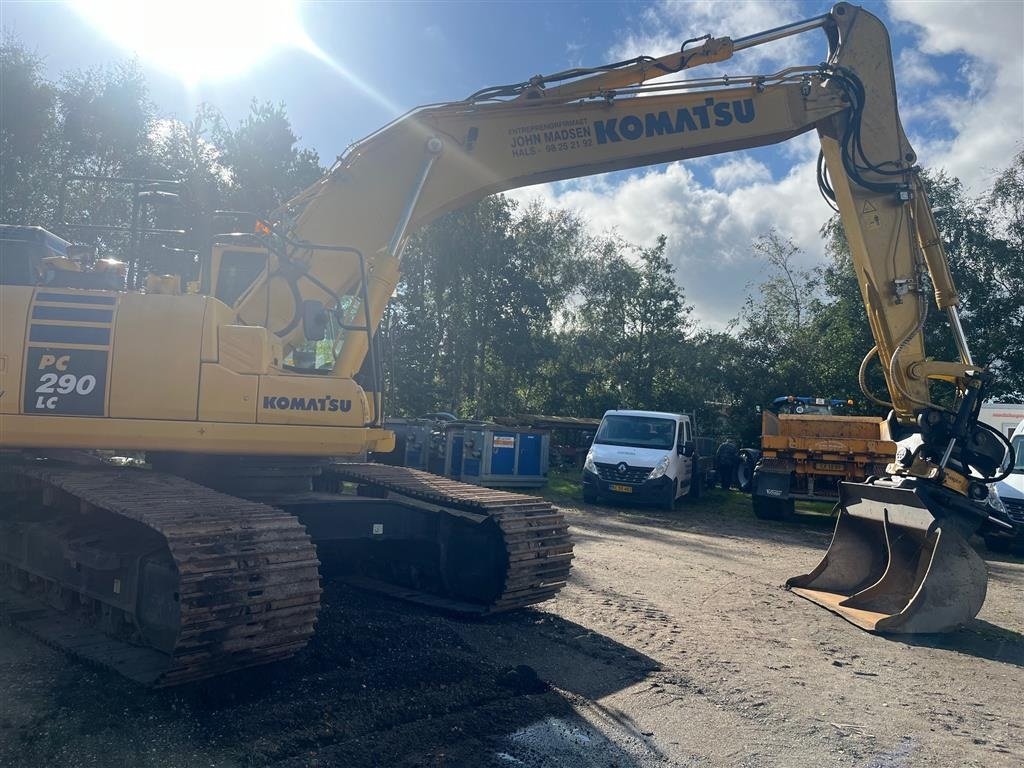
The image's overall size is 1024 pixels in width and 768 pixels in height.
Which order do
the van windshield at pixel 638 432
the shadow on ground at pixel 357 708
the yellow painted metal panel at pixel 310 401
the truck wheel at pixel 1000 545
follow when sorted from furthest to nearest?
1. the van windshield at pixel 638 432
2. the truck wheel at pixel 1000 545
3. the yellow painted metal panel at pixel 310 401
4. the shadow on ground at pixel 357 708

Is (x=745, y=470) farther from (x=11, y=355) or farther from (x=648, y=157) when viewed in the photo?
(x=11, y=355)

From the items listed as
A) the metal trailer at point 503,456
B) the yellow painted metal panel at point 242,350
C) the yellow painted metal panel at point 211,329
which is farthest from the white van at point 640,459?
the yellow painted metal panel at point 211,329

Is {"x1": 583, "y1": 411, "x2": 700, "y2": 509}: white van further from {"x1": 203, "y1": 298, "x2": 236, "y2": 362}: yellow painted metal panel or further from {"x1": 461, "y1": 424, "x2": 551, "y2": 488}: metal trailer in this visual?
{"x1": 203, "y1": 298, "x2": 236, "y2": 362}: yellow painted metal panel

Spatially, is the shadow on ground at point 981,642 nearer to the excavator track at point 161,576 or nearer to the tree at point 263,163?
the excavator track at point 161,576

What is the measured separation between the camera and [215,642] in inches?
182

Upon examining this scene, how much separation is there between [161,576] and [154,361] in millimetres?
1549

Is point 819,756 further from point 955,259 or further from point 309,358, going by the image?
point 955,259

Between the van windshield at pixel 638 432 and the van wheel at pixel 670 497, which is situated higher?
the van windshield at pixel 638 432

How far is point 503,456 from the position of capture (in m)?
19.5

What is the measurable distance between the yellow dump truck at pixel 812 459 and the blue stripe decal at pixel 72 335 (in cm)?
1316

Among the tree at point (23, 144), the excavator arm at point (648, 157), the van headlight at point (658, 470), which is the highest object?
the tree at point (23, 144)

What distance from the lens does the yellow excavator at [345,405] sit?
523cm

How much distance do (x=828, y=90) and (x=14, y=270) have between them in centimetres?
758

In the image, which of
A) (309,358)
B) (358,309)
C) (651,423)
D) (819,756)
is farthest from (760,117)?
(651,423)
